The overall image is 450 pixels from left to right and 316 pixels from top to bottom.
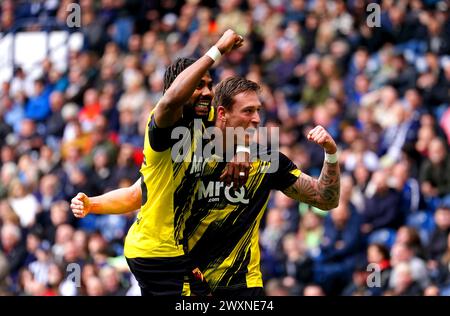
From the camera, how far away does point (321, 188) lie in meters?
8.81

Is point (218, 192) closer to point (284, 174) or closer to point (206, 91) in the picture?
point (284, 174)

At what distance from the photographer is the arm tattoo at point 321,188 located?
8742 mm

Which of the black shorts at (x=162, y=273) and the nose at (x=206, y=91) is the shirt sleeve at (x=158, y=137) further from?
the black shorts at (x=162, y=273)

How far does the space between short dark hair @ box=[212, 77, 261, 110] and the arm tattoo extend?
2.52ft

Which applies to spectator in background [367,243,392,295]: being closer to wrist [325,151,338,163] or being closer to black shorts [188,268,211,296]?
wrist [325,151,338,163]

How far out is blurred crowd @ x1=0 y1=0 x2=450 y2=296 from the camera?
14.3 meters

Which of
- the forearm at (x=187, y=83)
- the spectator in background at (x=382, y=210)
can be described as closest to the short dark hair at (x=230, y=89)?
the forearm at (x=187, y=83)

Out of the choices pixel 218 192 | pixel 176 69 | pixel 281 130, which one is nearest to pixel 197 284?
pixel 218 192

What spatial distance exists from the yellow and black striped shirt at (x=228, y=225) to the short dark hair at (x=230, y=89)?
45 cm

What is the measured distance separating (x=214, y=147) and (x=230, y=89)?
1.52 ft

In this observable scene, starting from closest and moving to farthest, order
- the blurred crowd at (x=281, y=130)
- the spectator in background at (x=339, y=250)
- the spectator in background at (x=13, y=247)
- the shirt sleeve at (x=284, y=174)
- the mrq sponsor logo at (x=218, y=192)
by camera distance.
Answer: the mrq sponsor logo at (x=218, y=192) < the shirt sleeve at (x=284, y=174) < the spectator in background at (x=339, y=250) < the blurred crowd at (x=281, y=130) < the spectator in background at (x=13, y=247)
